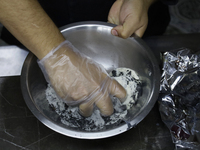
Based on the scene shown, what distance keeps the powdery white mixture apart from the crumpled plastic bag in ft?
0.34

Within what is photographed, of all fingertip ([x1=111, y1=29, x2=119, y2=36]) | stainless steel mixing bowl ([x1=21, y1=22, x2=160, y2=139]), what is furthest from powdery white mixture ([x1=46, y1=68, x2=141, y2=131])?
fingertip ([x1=111, y1=29, x2=119, y2=36])

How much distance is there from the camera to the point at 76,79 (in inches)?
26.2

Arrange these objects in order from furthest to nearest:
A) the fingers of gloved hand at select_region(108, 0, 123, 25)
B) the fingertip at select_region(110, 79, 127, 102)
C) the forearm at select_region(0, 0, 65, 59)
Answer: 1. the fingers of gloved hand at select_region(108, 0, 123, 25)
2. the fingertip at select_region(110, 79, 127, 102)
3. the forearm at select_region(0, 0, 65, 59)

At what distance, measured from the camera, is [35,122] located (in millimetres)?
797

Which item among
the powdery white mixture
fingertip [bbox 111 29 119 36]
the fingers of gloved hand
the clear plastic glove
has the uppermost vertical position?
the fingers of gloved hand

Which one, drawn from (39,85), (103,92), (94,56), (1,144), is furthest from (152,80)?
(1,144)

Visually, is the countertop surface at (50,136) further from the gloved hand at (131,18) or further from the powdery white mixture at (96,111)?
the gloved hand at (131,18)

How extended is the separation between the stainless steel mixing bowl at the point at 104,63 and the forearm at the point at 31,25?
0.09 meters

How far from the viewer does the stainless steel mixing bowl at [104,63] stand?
628 millimetres

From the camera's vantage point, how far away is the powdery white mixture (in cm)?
73

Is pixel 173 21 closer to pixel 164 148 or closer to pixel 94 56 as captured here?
pixel 94 56

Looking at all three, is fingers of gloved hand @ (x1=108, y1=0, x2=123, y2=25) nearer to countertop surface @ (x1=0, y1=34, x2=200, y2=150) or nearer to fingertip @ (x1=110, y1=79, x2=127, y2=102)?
fingertip @ (x1=110, y1=79, x2=127, y2=102)

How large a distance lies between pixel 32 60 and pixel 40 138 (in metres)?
0.27

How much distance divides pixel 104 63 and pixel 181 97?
0.31 m
